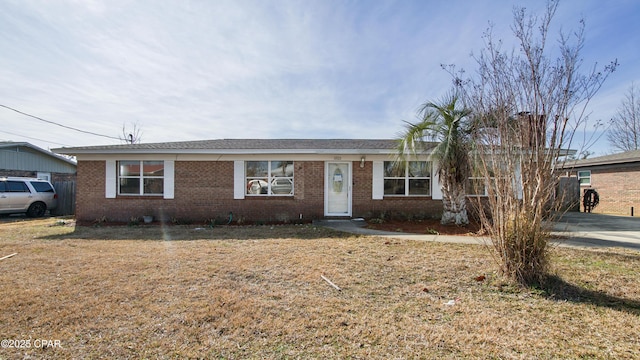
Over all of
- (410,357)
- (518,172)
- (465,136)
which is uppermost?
(465,136)

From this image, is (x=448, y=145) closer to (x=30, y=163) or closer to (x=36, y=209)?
(x=36, y=209)

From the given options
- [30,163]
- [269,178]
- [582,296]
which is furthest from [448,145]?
[30,163]

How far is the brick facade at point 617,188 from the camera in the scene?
48.5ft

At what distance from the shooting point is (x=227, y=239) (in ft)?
25.9

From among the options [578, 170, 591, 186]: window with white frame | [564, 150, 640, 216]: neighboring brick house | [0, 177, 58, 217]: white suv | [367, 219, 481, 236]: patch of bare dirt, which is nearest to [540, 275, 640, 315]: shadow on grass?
[367, 219, 481, 236]: patch of bare dirt

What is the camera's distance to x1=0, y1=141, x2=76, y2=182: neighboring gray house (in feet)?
64.0

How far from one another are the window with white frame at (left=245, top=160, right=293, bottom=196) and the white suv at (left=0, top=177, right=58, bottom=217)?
1030cm

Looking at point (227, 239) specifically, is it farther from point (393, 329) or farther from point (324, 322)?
point (393, 329)

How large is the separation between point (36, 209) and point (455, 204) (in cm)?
1742

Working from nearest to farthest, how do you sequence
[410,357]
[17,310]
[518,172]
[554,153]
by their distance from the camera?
[410,357] < [17,310] < [554,153] < [518,172]

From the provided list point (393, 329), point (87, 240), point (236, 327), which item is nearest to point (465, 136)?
point (393, 329)

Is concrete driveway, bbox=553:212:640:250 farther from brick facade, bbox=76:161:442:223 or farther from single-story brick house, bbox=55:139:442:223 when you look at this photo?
brick facade, bbox=76:161:442:223

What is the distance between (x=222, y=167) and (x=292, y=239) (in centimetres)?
478

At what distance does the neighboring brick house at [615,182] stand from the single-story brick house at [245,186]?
9.71 metres
